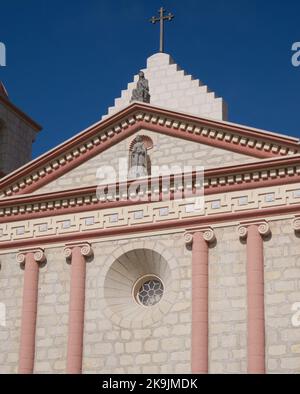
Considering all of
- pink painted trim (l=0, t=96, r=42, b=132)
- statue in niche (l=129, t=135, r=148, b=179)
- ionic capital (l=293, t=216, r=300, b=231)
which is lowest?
ionic capital (l=293, t=216, r=300, b=231)

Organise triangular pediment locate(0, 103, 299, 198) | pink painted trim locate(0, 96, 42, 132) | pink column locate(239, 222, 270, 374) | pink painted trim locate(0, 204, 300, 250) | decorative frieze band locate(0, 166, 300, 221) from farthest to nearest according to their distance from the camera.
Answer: pink painted trim locate(0, 96, 42, 132) → triangular pediment locate(0, 103, 299, 198) → decorative frieze band locate(0, 166, 300, 221) → pink painted trim locate(0, 204, 300, 250) → pink column locate(239, 222, 270, 374)

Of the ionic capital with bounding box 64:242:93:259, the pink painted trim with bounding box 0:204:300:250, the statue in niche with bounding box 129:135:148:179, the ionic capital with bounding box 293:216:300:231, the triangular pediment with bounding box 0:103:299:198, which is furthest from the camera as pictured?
the statue in niche with bounding box 129:135:148:179

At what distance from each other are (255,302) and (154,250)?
3.38 meters

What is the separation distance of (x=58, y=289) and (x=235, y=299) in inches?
211

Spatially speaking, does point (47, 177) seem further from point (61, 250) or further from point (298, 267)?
point (298, 267)

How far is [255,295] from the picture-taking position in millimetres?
21172

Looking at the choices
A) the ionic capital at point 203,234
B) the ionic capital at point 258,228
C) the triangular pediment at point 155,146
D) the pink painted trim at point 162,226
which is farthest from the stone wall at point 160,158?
the ionic capital at point 203,234

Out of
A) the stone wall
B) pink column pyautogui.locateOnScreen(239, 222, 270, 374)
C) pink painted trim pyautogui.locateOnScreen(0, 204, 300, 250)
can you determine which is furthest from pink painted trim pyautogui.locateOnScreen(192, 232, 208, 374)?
the stone wall

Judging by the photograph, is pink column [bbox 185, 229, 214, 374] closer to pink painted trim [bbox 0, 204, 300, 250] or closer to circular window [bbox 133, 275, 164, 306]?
pink painted trim [bbox 0, 204, 300, 250]

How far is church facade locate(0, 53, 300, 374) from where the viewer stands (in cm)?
2133

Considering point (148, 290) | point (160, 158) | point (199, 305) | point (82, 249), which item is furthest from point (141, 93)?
point (199, 305)

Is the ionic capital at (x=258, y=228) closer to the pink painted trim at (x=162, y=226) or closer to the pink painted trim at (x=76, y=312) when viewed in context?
the pink painted trim at (x=162, y=226)

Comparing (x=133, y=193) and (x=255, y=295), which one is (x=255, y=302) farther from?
(x=133, y=193)
